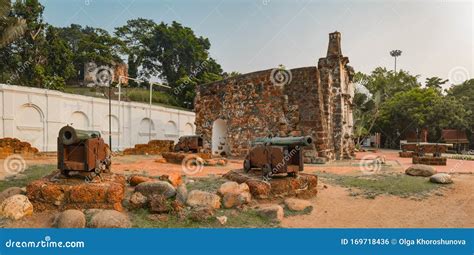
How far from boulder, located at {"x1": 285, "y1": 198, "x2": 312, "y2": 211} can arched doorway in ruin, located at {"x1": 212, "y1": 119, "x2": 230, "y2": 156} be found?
10.9m

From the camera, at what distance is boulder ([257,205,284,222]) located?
16.9 feet

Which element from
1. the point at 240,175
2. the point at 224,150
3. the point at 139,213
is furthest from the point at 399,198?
the point at 224,150

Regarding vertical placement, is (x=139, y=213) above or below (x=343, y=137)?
below

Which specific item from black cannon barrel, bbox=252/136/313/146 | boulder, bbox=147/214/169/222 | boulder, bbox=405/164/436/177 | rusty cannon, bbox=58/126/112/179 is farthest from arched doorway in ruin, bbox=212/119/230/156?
boulder, bbox=147/214/169/222

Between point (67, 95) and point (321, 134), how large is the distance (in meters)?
16.4

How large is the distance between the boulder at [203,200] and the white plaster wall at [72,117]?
17300 millimetres

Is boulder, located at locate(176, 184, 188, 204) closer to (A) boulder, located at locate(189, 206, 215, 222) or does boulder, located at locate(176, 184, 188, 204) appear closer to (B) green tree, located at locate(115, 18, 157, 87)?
(A) boulder, located at locate(189, 206, 215, 222)

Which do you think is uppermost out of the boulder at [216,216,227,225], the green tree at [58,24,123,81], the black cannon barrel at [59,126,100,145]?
the green tree at [58,24,123,81]

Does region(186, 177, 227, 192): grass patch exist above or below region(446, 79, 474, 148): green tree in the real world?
below

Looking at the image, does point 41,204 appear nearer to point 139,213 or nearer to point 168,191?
point 139,213

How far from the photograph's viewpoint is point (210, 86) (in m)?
17.1

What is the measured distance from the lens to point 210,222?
484 cm

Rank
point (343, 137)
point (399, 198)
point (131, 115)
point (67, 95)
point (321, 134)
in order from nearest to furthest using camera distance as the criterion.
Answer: point (399, 198) < point (321, 134) < point (343, 137) < point (67, 95) < point (131, 115)

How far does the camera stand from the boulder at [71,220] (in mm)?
4324
